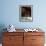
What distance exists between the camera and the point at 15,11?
4219 mm

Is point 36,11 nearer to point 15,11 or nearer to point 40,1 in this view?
point 40,1

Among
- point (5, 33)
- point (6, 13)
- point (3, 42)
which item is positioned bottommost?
point (3, 42)

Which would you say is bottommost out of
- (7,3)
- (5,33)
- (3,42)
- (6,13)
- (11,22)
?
(3,42)

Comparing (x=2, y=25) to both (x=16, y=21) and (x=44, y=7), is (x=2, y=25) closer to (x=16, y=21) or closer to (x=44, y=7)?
(x=16, y=21)

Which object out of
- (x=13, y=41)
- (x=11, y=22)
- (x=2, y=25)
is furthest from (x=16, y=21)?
(x=13, y=41)

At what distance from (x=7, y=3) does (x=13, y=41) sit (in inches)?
49.5

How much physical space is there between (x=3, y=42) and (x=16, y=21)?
0.85 meters

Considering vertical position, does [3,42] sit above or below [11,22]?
below

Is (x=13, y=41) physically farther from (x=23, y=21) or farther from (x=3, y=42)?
(x=23, y=21)

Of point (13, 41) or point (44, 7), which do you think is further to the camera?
point (44, 7)

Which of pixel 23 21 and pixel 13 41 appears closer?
pixel 13 41

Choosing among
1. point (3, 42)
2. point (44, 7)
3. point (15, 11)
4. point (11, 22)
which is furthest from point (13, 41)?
point (44, 7)

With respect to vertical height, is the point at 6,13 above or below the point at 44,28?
above

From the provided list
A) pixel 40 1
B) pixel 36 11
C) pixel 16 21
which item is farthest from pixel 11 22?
pixel 40 1
